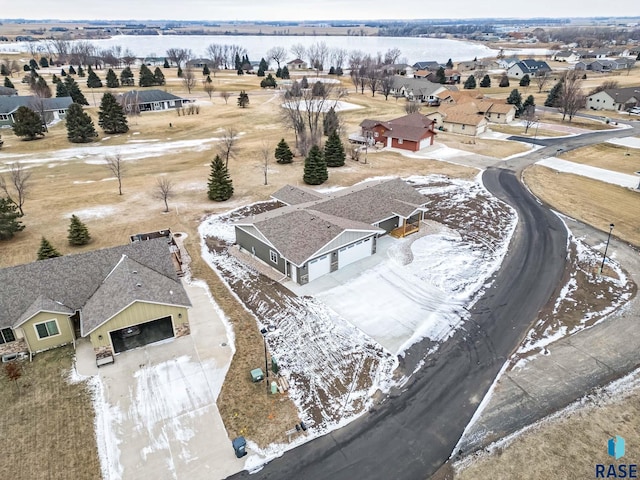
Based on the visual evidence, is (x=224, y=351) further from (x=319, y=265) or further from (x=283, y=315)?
(x=319, y=265)

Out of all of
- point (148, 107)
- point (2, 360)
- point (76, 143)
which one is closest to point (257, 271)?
point (2, 360)

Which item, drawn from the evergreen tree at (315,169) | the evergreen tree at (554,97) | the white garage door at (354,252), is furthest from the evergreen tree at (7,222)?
the evergreen tree at (554,97)

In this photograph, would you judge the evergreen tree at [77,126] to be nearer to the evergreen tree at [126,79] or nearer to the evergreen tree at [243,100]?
the evergreen tree at [243,100]

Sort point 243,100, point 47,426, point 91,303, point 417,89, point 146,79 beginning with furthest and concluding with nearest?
1. point 146,79
2. point 417,89
3. point 243,100
4. point 91,303
5. point 47,426

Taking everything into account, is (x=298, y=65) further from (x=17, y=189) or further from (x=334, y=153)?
(x=17, y=189)

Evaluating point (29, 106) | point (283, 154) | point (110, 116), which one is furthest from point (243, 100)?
point (283, 154)

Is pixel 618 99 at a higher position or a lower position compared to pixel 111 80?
lower

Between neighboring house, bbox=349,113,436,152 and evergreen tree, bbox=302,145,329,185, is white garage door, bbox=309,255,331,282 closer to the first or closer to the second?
evergreen tree, bbox=302,145,329,185
